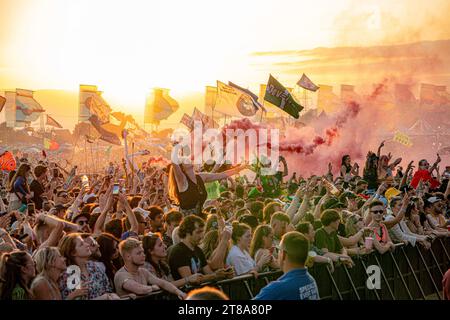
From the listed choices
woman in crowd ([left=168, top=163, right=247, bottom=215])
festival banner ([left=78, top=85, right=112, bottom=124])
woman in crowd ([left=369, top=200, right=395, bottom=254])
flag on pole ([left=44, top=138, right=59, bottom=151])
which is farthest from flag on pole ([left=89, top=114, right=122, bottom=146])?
flag on pole ([left=44, top=138, right=59, bottom=151])

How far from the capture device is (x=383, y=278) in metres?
12.4

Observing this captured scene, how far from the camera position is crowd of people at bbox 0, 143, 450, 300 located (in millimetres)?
7449

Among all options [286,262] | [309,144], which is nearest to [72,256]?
[286,262]

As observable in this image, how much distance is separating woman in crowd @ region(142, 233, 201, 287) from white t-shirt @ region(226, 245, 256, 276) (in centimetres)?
106

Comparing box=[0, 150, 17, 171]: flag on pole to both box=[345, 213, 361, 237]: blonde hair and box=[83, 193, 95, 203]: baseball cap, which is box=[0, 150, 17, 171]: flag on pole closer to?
box=[83, 193, 95, 203]: baseball cap

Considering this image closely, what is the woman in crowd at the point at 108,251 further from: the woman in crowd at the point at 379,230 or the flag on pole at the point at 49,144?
the flag on pole at the point at 49,144

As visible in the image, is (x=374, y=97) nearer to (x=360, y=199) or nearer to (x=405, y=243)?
(x=360, y=199)

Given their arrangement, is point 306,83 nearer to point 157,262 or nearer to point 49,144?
point 49,144

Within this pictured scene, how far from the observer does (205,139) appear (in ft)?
72.6

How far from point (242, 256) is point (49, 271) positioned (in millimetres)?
3015

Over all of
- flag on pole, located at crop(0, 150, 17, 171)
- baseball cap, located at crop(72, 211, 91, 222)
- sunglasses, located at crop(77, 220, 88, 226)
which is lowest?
sunglasses, located at crop(77, 220, 88, 226)

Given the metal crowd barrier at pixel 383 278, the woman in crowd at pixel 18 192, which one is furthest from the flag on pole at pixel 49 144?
the metal crowd barrier at pixel 383 278

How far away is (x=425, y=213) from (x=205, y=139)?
7659 mm

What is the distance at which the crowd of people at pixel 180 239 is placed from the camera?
24.4ft
